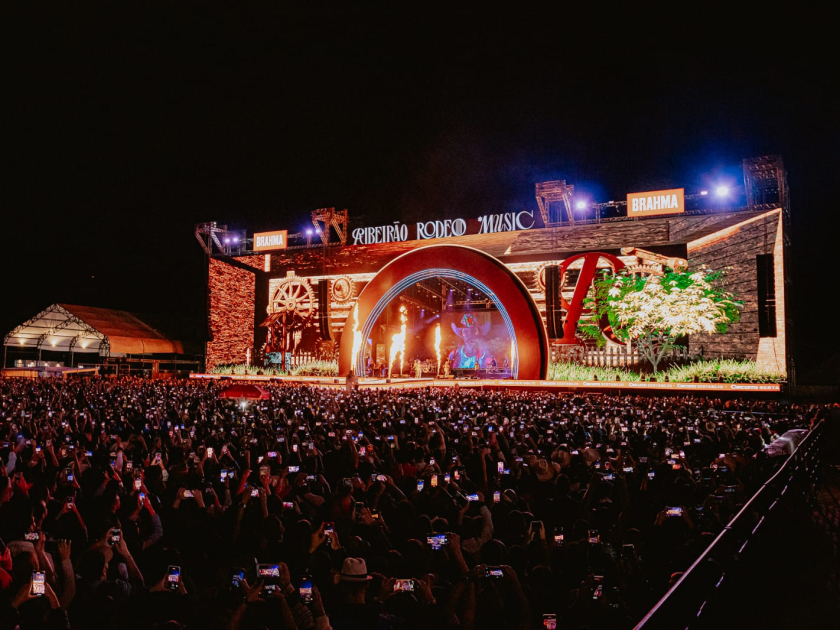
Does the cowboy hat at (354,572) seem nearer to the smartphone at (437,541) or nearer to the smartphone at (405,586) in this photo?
the smartphone at (405,586)

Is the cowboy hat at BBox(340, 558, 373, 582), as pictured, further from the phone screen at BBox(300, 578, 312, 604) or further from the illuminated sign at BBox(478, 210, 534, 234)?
the illuminated sign at BBox(478, 210, 534, 234)

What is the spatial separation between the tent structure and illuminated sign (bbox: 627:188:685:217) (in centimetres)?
3648

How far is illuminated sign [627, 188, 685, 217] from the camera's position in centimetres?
3191

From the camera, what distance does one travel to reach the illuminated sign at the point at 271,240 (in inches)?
1683

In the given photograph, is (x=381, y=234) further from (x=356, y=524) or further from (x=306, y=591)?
(x=306, y=591)

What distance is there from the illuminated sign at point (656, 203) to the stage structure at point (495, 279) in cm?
7

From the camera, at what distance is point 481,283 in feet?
102

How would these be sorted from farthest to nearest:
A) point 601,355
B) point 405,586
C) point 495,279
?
point 601,355 → point 495,279 → point 405,586

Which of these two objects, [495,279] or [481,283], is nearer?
[495,279]

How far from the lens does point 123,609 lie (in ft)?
14.6

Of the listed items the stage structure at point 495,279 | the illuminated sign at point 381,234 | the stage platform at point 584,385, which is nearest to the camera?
the stage platform at point 584,385

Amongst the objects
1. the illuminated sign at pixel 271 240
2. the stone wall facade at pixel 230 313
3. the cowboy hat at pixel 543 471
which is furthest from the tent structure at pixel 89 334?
the cowboy hat at pixel 543 471

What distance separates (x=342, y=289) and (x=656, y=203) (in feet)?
69.2

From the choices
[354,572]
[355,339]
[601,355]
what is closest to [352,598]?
[354,572]
